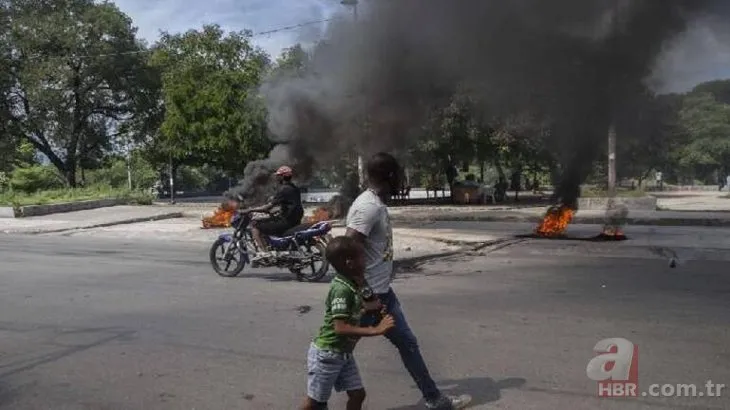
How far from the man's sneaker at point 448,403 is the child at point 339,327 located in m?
0.71

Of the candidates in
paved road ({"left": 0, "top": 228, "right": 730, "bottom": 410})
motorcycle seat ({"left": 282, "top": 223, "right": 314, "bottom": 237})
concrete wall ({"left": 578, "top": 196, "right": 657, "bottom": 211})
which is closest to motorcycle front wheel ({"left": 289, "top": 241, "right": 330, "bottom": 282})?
motorcycle seat ({"left": 282, "top": 223, "right": 314, "bottom": 237})

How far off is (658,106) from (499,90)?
7.71 ft

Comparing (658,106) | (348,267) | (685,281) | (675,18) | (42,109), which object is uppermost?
(42,109)

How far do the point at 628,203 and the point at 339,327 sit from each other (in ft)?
63.7

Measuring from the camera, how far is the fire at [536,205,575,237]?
14.1 metres

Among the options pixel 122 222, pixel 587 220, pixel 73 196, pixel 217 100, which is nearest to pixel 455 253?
pixel 587 220

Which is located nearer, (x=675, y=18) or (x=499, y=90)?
(x=675, y=18)

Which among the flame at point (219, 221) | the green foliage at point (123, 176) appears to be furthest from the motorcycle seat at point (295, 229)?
the green foliage at point (123, 176)

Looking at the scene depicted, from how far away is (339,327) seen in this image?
3.48 m

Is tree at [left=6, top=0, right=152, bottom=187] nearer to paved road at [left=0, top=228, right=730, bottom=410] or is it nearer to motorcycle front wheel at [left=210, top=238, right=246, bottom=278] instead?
paved road at [left=0, top=228, right=730, bottom=410]

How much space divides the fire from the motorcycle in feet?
20.1

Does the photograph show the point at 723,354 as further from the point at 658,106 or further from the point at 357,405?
the point at 658,106

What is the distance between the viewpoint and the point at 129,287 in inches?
338

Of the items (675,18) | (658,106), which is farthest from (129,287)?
(658,106)
